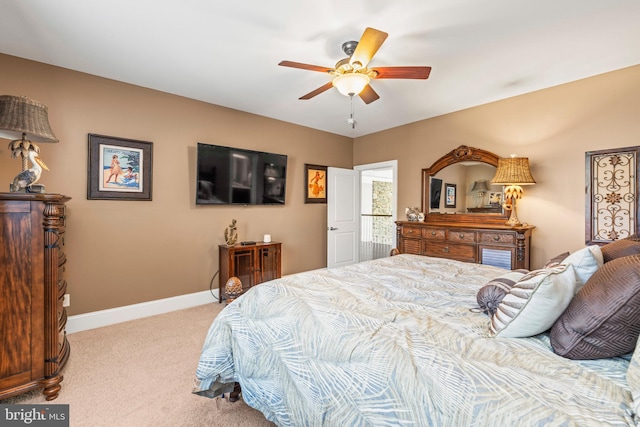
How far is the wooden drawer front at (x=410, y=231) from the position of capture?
4.12 m

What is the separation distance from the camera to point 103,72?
9.89ft

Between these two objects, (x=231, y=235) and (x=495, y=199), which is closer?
(x=495, y=199)

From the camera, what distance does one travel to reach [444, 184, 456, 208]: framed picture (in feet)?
13.7

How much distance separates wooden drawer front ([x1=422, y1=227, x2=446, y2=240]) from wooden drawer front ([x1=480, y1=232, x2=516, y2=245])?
0.47 metres

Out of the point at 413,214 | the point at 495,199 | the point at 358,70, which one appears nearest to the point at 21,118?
the point at 358,70

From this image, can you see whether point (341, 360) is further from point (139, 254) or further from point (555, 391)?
point (139, 254)

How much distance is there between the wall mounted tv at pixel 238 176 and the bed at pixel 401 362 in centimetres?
238

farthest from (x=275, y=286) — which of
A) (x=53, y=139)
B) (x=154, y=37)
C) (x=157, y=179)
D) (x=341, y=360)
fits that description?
(x=157, y=179)

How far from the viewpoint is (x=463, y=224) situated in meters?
4.03

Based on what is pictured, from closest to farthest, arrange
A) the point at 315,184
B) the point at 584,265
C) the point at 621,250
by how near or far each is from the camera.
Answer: the point at 584,265, the point at 621,250, the point at 315,184

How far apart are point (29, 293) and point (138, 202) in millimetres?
1669

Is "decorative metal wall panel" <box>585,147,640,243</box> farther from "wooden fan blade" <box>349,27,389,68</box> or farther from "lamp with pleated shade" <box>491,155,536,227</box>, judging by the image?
"wooden fan blade" <box>349,27,389,68</box>

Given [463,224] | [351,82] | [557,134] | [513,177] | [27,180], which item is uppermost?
[351,82]

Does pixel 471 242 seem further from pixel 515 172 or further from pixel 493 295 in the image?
pixel 493 295
